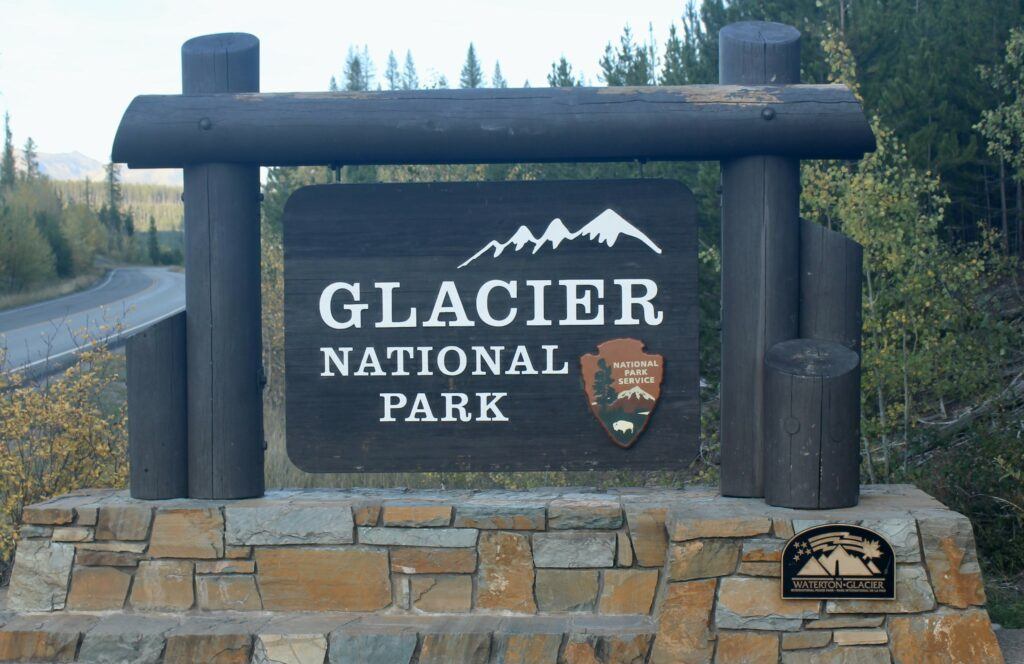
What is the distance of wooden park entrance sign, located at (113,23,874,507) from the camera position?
14.9 feet

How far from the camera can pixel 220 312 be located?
4.63m

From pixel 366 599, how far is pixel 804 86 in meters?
3.07

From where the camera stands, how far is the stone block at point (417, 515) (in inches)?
177

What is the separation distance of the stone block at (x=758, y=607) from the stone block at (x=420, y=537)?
1.13 meters

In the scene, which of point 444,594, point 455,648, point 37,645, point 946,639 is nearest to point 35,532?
point 37,645

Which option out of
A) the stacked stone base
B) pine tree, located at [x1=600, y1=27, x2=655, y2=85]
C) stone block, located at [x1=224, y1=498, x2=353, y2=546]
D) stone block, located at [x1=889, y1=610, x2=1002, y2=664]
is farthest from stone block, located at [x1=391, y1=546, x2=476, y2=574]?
pine tree, located at [x1=600, y1=27, x2=655, y2=85]

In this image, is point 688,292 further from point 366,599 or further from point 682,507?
point 366,599

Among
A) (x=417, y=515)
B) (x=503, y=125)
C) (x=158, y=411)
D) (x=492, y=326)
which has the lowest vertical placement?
(x=417, y=515)

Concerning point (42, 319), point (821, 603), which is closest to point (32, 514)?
point (821, 603)

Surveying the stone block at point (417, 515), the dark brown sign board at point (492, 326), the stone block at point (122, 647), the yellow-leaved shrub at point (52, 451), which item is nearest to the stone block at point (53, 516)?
the stone block at point (122, 647)

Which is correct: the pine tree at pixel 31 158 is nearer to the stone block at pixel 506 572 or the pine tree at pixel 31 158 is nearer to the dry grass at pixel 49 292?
the dry grass at pixel 49 292

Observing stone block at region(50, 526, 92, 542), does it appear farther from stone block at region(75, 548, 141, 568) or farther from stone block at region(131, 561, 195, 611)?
stone block at region(131, 561, 195, 611)

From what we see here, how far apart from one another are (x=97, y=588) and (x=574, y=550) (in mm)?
2188

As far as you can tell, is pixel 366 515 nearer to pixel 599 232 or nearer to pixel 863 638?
pixel 599 232
